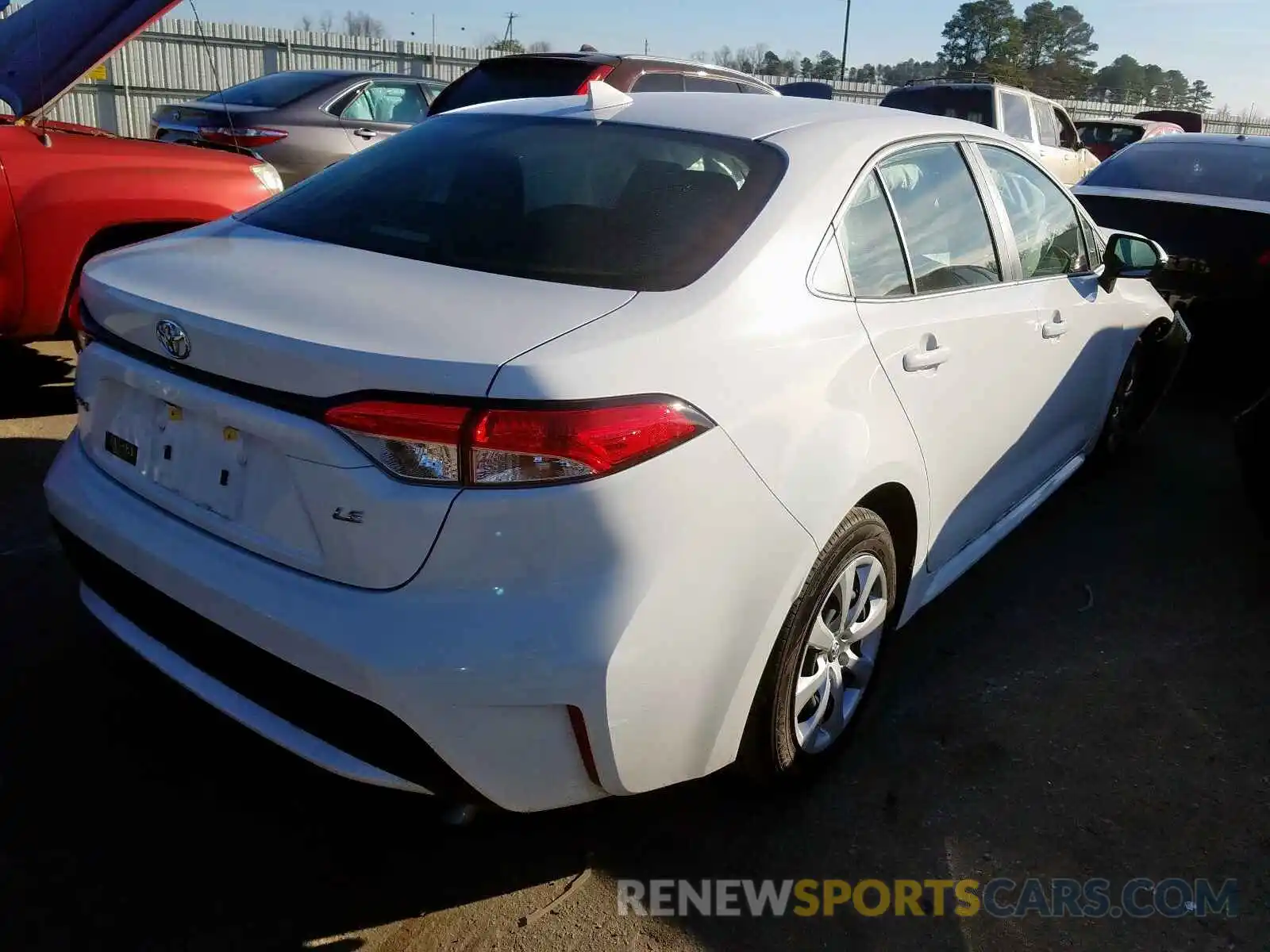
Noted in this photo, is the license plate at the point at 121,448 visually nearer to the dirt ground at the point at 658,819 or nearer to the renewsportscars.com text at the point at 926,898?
the dirt ground at the point at 658,819

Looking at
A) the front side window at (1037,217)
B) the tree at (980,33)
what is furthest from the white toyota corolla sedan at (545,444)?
the tree at (980,33)

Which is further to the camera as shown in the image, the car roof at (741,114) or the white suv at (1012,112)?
the white suv at (1012,112)

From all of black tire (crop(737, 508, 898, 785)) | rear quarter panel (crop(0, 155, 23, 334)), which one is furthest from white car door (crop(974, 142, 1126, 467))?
rear quarter panel (crop(0, 155, 23, 334))

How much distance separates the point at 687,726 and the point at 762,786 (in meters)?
0.58

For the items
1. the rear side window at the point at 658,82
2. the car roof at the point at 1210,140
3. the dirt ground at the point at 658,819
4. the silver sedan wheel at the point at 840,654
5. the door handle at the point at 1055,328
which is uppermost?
the rear side window at the point at 658,82

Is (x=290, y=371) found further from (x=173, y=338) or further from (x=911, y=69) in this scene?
(x=911, y=69)

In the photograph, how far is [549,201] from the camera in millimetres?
2531

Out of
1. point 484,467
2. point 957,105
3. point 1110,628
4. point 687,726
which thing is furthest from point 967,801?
point 957,105

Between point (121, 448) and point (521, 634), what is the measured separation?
109cm

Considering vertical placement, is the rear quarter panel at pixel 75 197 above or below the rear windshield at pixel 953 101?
below

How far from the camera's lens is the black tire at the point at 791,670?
227cm

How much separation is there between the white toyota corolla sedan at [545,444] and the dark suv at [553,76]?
16.2 ft

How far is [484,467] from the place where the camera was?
1.79 metres

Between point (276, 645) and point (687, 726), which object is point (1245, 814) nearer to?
point (687, 726)
